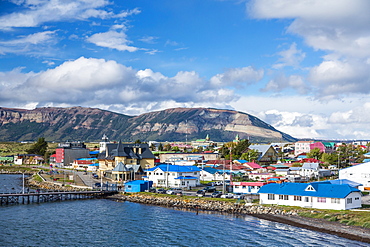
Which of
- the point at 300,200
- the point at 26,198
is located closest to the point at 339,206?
the point at 300,200

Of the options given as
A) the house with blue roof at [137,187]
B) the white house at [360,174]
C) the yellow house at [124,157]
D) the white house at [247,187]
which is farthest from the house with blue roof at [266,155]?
the white house at [247,187]

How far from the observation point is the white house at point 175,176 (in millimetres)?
75375

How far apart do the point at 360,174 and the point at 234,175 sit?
96.4ft

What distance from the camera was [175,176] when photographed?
250 feet

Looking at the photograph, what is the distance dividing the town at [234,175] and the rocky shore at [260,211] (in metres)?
3.19

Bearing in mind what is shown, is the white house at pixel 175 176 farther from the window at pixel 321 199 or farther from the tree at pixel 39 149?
the tree at pixel 39 149

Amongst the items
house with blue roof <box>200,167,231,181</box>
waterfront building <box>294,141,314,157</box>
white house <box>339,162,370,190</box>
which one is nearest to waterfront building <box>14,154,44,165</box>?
house with blue roof <box>200,167,231,181</box>

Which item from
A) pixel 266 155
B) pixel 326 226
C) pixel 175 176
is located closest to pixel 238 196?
pixel 175 176

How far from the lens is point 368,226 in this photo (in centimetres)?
4056

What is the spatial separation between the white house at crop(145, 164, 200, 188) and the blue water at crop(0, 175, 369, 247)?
1932 cm

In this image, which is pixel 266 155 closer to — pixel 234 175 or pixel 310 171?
pixel 310 171

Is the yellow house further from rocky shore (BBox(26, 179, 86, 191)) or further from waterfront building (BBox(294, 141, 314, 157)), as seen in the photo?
waterfront building (BBox(294, 141, 314, 157))

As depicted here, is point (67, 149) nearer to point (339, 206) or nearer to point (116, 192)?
point (116, 192)

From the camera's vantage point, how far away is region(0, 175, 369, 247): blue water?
38.0m
